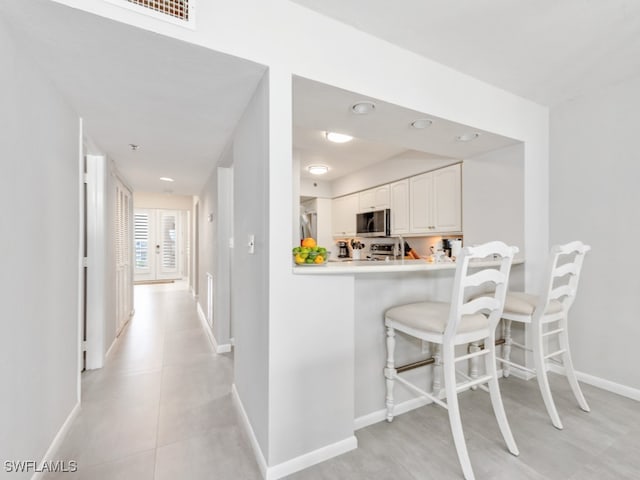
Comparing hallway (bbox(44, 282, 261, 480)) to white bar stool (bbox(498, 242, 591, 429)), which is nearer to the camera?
hallway (bbox(44, 282, 261, 480))

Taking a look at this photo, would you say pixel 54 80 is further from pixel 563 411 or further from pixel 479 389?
pixel 563 411

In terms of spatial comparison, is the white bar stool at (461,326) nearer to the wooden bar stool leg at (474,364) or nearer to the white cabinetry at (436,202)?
the wooden bar stool leg at (474,364)

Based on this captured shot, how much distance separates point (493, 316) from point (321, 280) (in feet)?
3.35

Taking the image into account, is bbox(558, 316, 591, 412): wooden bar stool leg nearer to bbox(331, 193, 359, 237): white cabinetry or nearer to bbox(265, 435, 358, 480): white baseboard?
bbox(265, 435, 358, 480): white baseboard

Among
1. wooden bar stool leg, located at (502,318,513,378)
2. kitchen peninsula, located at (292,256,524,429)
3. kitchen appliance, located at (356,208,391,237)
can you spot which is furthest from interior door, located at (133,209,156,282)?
wooden bar stool leg, located at (502,318,513,378)

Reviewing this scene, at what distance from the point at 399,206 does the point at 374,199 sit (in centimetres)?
58

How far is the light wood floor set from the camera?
151 centimetres

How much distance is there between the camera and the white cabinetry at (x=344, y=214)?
16.9 ft

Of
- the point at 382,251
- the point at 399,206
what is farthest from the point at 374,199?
the point at 382,251

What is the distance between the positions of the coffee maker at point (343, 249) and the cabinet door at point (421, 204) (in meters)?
1.89

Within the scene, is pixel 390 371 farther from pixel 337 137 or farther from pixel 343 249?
pixel 343 249

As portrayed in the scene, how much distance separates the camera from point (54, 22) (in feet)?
3.89

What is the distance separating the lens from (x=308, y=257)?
66.0 inches

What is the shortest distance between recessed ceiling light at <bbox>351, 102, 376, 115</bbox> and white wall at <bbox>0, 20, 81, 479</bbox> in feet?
5.54
